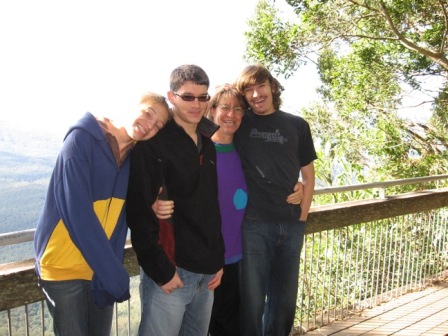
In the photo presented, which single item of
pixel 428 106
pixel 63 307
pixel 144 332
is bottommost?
pixel 144 332

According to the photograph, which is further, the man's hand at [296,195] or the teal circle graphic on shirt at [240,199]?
the man's hand at [296,195]

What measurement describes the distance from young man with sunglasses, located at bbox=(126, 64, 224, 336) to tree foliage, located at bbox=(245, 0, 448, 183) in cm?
675

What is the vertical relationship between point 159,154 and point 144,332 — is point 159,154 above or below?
above

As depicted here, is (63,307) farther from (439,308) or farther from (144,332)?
(439,308)

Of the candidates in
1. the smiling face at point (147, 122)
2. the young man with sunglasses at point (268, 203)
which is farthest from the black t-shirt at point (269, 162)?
the smiling face at point (147, 122)

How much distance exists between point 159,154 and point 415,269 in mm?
3690

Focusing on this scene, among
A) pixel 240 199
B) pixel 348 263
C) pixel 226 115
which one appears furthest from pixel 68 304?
pixel 348 263

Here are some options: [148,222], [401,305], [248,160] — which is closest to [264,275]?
[248,160]

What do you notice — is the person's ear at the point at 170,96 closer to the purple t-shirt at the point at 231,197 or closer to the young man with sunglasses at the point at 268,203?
the purple t-shirt at the point at 231,197

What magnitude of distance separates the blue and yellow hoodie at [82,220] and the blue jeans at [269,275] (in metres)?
0.97

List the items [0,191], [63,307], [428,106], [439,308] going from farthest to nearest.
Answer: [0,191]
[428,106]
[439,308]
[63,307]

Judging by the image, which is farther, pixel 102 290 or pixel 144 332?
pixel 144 332

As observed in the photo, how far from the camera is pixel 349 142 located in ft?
41.3

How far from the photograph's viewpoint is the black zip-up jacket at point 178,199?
1791 millimetres
